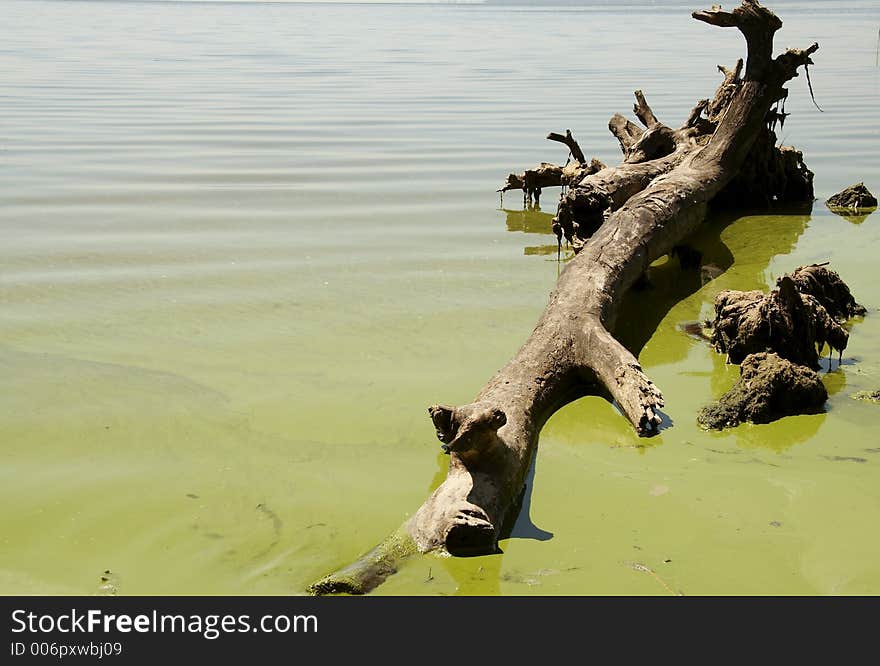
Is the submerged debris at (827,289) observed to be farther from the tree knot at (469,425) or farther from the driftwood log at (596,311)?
the tree knot at (469,425)

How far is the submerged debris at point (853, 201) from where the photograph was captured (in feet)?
32.0

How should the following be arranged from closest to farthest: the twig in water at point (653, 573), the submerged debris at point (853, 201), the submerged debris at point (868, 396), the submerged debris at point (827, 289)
Result: the twig in water at point (653, 573) → the submerged debris at point (868, 396) → the submerged debris at point (827, 289) → the submerged debris at point (853, 201)

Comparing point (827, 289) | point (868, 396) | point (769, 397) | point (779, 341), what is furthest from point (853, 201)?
point (769, 397)

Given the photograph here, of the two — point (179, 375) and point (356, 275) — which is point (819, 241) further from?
point (179, 375)

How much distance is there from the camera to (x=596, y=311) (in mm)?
5816

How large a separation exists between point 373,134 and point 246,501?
32.7ft

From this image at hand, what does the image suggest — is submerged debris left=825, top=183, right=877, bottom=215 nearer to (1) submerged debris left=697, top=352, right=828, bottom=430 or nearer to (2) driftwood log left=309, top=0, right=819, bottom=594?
(2) driftwood log left=309, top=0, right=819, bottom=594

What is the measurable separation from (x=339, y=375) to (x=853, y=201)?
6.20 meters

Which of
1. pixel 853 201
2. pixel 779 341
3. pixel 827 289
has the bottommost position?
pixel 779 341

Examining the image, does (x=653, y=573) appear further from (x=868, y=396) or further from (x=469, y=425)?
(x=868, y=396)

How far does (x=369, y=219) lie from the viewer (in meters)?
9.23

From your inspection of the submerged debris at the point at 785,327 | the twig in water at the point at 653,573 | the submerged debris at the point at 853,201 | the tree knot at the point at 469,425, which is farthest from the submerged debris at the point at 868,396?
the submerged debris at the point at 853,201

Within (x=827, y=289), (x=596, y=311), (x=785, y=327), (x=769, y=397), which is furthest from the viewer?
(x=827, y=289)

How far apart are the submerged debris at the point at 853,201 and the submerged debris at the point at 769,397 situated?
16.5ft
